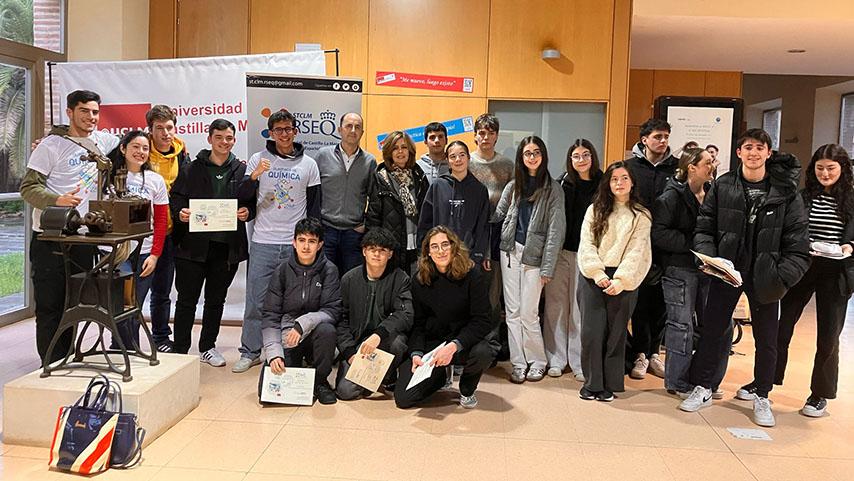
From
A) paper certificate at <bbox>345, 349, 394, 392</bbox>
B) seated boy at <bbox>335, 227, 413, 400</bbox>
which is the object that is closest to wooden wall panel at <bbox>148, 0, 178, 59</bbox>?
seated boy at <bbox>335, 227, 413, 400</bbox>

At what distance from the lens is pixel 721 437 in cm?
350

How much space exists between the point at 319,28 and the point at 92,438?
4031mm

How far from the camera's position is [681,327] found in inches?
154

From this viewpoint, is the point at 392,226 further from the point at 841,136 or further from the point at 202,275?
the point at 841,136

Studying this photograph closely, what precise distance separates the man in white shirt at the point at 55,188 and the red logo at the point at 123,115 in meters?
1.71

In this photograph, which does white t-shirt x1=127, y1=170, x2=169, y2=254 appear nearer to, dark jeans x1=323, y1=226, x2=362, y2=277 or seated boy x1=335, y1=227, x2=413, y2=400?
dark jeans x1=323, y1=226, x2=362, y2=277

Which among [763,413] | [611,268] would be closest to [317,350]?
[611,268]

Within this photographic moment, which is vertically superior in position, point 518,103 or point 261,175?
point 518,103

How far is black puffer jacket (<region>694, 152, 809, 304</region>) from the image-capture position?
3.53m

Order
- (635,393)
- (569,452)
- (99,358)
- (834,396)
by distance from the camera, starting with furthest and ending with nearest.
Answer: (635,393) < (834,396) < (99,358) < (569,452)

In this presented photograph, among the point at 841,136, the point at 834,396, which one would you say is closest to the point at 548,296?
the point at 834,396

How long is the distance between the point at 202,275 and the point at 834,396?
12.5 feet

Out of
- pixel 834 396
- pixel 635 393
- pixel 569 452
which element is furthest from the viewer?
pixel 635 393

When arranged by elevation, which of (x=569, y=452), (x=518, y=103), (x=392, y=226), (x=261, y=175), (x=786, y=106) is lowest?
(x=569, y=452)
